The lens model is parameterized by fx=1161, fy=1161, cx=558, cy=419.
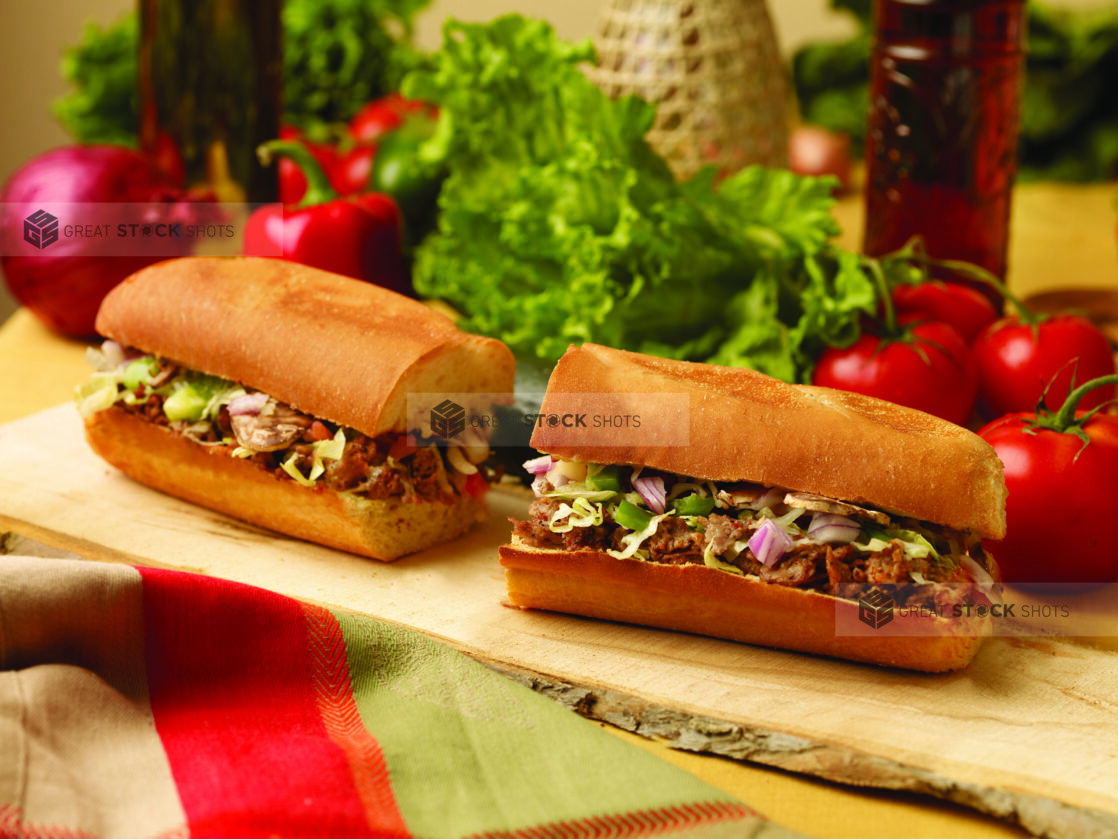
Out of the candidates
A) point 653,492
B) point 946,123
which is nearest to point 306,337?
point 653,492

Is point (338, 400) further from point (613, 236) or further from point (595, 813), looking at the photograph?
point (595, 813)

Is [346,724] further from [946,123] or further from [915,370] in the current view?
[946,123]

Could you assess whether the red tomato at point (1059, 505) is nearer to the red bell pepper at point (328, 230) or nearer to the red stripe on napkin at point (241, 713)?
the red stripe on napkin at point (241, 713)
